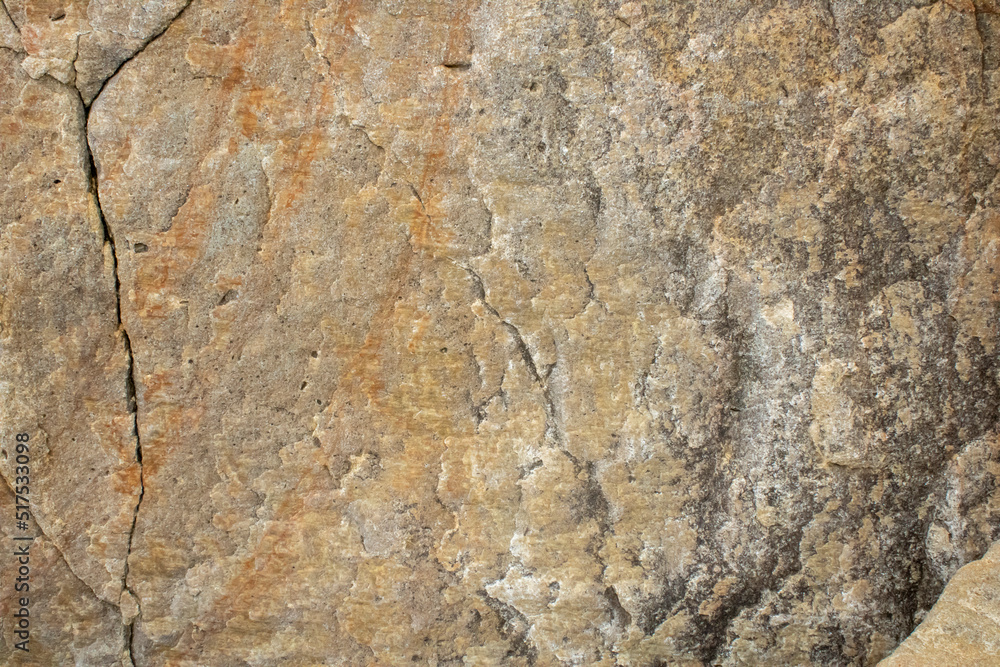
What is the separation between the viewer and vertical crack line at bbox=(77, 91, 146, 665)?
1.23 m

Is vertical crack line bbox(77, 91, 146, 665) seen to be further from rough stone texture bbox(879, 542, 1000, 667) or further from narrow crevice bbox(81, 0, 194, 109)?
rough stone texture bbox(879, 542, 1000, 667)

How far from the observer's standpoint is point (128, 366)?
4.13ft

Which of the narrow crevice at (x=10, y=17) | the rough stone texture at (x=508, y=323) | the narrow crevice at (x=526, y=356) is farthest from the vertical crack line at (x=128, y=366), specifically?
the narrow crevice at (x=526, y=356)

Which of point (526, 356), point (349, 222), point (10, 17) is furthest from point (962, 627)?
point (10, 17)

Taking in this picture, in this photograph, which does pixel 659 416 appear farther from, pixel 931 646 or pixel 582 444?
pixel 931 646

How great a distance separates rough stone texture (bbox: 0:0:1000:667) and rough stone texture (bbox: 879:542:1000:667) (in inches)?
3.4

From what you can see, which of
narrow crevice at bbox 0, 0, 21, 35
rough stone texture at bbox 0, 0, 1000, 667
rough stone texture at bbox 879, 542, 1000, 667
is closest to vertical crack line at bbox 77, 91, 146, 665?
rough stone texture at bbox 0, 0, 1000, 667

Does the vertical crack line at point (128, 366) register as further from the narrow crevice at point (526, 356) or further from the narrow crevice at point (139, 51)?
the narrow crevice at point (526, 356)

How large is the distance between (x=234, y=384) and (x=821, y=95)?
1110mm

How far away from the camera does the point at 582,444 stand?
1247 millimetres

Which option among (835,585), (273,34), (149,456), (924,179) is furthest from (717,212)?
(149,456)

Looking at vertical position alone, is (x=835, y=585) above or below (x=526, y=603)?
above

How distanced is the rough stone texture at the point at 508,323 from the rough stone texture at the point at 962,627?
3.4 inches

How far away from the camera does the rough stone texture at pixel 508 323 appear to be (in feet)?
3.84
